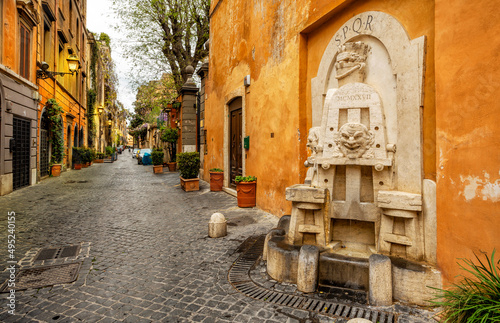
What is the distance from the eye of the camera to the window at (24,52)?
9.85m

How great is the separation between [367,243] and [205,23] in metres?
17.4

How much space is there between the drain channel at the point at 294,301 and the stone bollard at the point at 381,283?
0.41ft

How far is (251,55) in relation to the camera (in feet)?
25.3

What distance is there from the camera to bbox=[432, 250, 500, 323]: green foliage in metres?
2.03

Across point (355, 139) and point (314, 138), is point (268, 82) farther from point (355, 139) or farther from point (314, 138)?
point (355, 139)

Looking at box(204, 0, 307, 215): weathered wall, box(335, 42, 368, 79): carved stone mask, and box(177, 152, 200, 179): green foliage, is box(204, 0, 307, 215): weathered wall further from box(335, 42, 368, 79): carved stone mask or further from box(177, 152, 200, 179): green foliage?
box(335, 42, 368, 79): carved stone mask

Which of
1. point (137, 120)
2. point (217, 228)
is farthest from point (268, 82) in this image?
point (137, 120)

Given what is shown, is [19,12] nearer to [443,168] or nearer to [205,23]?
[205,23]

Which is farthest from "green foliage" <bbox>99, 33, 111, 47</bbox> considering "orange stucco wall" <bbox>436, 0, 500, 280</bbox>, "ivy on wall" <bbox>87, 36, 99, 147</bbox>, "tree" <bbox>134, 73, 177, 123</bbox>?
"orange stucco wall" <bbox>436, 0, 500, 280</bbox>

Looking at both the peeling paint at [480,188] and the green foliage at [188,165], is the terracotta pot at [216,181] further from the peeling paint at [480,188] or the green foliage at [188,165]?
the peeling paint at [480,188]

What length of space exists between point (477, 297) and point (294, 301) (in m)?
1.56

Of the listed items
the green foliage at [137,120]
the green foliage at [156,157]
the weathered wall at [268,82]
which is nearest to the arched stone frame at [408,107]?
the weathered wall at [268,82]

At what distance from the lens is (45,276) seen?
3.46 meters

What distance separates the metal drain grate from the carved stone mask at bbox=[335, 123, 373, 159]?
13.8ft
